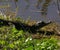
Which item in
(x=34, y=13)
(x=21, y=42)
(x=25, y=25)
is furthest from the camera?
(x=34, y=13)

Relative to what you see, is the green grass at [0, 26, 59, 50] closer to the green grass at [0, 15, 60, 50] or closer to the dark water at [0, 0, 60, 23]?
the green grass at [0, 15, 60, 50]

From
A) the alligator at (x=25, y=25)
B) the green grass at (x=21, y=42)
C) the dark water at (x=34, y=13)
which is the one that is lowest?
the dark water at (x=34, y=13)

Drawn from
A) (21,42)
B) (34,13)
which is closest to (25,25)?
(34,13)

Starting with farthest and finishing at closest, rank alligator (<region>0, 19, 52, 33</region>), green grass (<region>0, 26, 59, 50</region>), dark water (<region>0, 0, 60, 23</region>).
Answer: dark water (<region>0, 0, 60, 23</region>) < alligator (<region>0, 19, 52, 33</region>) < green grass (<region>0, 26, 59, 50</region>)

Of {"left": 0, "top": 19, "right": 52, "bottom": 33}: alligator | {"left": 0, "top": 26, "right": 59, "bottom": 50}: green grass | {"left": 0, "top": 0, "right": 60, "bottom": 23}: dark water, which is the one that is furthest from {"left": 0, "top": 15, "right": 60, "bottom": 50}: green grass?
{"left": 0, "top": 0, "right": 60, "bottom": 23}: dark water

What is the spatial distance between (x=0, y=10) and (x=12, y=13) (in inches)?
18.1

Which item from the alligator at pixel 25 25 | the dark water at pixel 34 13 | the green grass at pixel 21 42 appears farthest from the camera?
A: the dark water at pixel 34 13

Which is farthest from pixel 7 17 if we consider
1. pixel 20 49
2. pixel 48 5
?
pixel 20 49

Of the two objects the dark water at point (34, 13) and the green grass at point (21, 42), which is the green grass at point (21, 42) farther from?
the dark water at point (34, 13)

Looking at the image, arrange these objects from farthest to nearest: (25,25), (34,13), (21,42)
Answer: (34,13)
(25,25)
(21,42)

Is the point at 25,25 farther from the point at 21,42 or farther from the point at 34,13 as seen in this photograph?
the point at 21,42

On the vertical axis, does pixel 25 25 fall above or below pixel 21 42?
below

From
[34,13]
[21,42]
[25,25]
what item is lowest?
[34,13]

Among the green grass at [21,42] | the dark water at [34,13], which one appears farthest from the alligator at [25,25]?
the dark water at [34,13]
